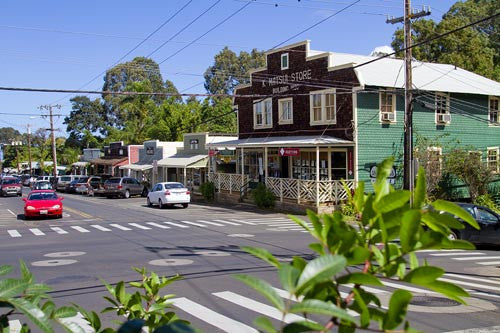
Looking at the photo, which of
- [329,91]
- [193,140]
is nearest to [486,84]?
[329,91]

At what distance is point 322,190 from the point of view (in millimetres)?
27094

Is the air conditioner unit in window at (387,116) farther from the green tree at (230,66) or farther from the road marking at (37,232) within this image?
the green tree at (230,66)

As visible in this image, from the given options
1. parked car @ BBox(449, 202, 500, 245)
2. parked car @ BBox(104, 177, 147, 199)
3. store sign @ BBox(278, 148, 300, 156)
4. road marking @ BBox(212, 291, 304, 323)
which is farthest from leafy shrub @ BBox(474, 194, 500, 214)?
parked car @ BBox(104, 177, 147, 199)

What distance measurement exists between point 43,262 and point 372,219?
13.5 m

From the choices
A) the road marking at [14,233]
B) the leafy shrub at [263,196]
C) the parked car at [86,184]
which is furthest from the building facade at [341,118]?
the parked car at [86,184]

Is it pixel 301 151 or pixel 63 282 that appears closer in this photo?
pixel 63 282

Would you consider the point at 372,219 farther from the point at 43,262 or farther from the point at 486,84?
the point at 486,84

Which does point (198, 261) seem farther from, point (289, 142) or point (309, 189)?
point (289, 142)

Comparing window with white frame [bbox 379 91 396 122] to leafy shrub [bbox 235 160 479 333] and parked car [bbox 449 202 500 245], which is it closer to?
parked car [bbox 449 202 500 245]

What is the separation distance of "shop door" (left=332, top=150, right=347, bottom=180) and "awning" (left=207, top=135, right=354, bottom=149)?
1.18m

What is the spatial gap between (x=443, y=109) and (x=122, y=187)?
1016 inches

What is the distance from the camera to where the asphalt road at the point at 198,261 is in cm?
859

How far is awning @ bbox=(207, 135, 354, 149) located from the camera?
27.1 m

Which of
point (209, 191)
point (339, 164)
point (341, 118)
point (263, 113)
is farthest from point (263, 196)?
point (209, 191)
